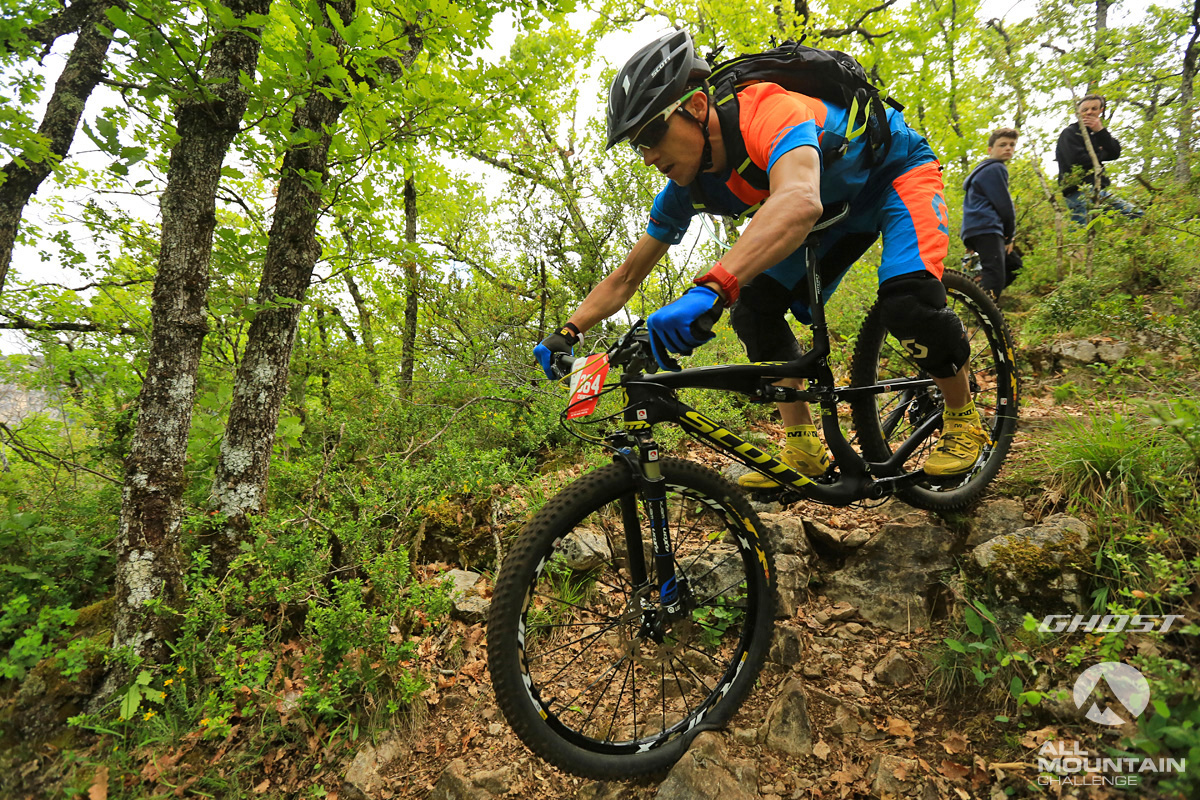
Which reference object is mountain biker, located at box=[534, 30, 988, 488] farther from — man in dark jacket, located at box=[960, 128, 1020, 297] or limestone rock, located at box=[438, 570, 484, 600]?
man in dark jacket, located at box=[960, 128, 1020, 297]

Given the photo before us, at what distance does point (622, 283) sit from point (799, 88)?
1.23 m

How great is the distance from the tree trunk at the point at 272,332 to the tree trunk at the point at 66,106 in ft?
8.12

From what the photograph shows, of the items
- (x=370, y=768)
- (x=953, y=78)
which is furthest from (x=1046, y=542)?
(x=953, y=78)

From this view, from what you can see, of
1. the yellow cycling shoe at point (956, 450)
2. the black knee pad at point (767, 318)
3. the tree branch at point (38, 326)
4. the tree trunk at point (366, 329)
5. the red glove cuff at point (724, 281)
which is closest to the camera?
the red glove cuff at point (724, 281)

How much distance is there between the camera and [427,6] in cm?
298

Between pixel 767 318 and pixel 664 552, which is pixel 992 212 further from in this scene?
pixel 664 552

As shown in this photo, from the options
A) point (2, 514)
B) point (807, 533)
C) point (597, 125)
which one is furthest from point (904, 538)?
point (597, 125)

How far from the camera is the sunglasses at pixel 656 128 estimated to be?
6.68 feet

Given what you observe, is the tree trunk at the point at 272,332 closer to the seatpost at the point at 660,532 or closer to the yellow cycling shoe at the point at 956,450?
the seatpost at the point at 660,532

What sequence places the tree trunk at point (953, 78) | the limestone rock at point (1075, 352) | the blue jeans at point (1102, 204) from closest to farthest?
the limestone rock at point (1075, 352)
the blue jeans at point (1102, 204)
the tree trunk at point (953, 78)

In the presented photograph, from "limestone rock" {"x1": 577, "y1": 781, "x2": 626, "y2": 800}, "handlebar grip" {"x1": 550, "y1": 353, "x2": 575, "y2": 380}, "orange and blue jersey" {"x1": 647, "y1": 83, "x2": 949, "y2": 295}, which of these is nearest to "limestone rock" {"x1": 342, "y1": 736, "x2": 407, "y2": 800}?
"limestone rock" {"x1": 577, "y1": 781, "x2": 626, "y2": 800}

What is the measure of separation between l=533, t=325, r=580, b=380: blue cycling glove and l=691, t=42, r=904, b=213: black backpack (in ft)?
3.17

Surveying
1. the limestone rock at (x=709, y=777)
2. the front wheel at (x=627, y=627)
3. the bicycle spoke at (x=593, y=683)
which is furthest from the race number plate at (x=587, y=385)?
the limestone rock at (x=709, y=777)

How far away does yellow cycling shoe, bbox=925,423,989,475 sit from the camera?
8.74 ft
